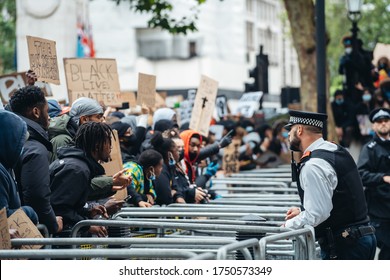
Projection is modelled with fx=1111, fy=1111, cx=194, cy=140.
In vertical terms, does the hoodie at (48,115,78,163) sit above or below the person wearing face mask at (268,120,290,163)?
above

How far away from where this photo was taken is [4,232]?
6.21 m

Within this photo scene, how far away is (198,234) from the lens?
33.6 feet

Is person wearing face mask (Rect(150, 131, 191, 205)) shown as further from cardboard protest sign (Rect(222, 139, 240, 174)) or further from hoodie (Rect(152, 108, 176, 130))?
cardboard protest sign (Rect(222, 139, 240, 174))

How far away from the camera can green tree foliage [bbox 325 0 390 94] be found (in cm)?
5397

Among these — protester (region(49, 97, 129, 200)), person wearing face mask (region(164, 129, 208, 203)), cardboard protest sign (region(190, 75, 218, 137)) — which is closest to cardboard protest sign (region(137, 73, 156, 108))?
cardboard protest sign (region(190, 75, 218, 137))

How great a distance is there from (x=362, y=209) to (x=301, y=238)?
1.16 m

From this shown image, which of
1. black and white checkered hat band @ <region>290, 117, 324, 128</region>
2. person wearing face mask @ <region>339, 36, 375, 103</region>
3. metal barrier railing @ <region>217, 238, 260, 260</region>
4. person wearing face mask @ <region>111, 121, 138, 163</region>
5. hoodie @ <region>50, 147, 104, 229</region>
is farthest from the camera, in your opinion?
person wearing face mask @ <region>339, 36, 375, 103</region>

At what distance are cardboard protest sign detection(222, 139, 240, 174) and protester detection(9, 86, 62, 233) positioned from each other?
675 centimetres

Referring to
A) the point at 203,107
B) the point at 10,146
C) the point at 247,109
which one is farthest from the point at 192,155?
the point at 247,109

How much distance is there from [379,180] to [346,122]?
29.7 ft

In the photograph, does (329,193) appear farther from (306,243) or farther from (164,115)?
(164,115)

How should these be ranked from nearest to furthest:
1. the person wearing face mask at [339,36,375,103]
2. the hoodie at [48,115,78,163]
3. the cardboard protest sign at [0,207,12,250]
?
1. the cardboard protest sign at [0,207,12,250]
2. the hoodie at [48,115,78,163]
3. the person wearing face mask at [339,36,375,103]
